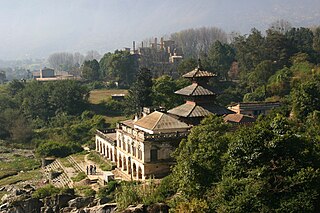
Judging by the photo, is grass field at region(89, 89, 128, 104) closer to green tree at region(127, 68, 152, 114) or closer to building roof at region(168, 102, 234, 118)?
green tree at region(127, 68, 152, 114)

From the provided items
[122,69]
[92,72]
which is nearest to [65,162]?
[122,69]

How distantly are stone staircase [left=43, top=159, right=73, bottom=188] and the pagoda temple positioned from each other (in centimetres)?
995

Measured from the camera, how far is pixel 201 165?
22312 mm

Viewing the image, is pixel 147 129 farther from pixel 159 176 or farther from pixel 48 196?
pixel 48 196

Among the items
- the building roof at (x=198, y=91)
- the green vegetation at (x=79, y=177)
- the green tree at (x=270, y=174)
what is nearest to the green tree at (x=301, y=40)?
the building roof at (x=198, y=91)

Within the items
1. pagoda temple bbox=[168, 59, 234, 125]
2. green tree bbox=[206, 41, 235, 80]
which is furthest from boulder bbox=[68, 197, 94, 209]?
green tree bbox=[206, 41, 235, 80]

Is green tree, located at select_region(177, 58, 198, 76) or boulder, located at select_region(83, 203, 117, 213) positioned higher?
green tree, located at select_region(177, 58, 198, 76)

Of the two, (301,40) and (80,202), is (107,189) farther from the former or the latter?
(301,40)

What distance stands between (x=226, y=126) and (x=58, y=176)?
17686 millimetres

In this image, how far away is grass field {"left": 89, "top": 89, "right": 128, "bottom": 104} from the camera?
70.2 meters

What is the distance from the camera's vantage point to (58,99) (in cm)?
6556

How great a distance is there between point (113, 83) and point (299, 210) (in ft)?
214

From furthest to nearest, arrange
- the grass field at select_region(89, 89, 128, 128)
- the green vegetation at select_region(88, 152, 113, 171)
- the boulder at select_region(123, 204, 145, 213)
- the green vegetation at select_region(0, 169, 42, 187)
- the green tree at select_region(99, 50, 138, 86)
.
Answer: the green tree at select_region(99, 50, 138, 86)
the grass field at select_region(89, 89, 128, 128)
the green vegetation at select_region(0, 169, 42, 187)
the green vegetation at select_region(88, 152, 113, 171)
the boulder at select_region(123, 204, 145, 213)

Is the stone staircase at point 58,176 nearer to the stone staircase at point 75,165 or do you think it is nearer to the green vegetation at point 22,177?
the green vegetation at point 22,177
